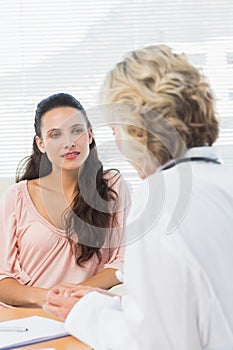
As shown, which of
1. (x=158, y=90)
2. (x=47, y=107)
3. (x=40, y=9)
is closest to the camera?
(x=158, y=90)

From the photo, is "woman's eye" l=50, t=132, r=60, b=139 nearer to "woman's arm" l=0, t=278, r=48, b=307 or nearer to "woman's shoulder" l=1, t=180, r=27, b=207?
"woman's shoulder" l=1, t=180, r=27, b=207

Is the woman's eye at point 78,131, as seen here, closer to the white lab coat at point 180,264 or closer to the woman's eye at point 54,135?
the woman's eye at point 54,135

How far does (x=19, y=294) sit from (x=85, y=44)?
1858 mm

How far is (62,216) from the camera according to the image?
2430 millimetres

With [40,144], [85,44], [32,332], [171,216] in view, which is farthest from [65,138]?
[85,44]

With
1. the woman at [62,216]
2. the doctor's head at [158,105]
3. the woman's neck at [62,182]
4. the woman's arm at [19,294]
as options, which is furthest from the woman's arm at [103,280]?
the doctor's head at [158,105]

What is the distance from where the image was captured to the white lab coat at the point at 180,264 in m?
1.10

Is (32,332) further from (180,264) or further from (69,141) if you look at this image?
(69,141)

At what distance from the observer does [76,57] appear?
3732mm

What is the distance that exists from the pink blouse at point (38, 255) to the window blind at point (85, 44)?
1376mm

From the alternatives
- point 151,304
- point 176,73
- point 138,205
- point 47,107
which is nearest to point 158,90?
point 176,73

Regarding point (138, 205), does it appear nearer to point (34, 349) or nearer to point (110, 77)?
point (110, 77)

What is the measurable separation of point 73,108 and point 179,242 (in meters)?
1.45

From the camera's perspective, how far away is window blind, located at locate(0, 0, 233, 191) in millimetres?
3691
